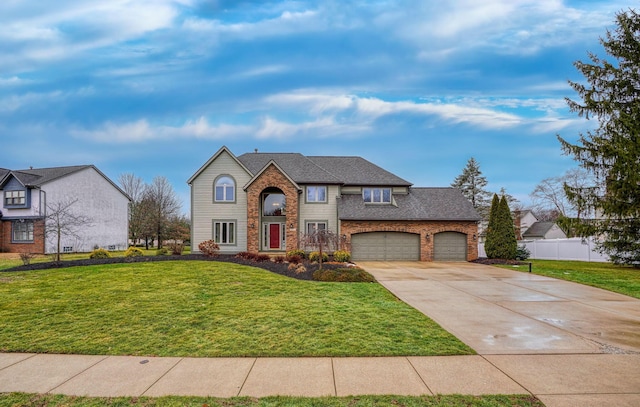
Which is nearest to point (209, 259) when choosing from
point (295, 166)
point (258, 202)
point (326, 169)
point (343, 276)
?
point (258, 202)

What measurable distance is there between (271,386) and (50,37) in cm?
1700

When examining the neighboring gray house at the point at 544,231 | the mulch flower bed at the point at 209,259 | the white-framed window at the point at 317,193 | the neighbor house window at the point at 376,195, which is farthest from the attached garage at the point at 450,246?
the neighboring gray house at the point at 544,231

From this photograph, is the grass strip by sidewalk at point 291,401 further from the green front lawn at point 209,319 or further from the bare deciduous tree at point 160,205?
the bare deciduous tree at point 160,205

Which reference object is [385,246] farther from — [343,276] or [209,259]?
[209,259]

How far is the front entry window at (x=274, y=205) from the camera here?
24328mm

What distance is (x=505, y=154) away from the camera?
88.0 feet

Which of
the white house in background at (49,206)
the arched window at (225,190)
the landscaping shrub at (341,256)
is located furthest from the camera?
the white house in background at (49,206)

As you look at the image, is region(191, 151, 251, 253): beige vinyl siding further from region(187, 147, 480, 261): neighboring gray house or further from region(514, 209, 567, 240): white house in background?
region(514, 209, 567, 240): white house in background

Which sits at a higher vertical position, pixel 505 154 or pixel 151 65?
pixel 151 65

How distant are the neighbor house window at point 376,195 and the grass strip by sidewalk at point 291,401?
20503 mm

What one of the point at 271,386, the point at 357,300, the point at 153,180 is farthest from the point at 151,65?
the point at 153,180

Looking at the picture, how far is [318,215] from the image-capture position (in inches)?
925

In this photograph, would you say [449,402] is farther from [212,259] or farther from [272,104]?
[272,104]

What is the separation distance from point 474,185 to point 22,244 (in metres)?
48.7
